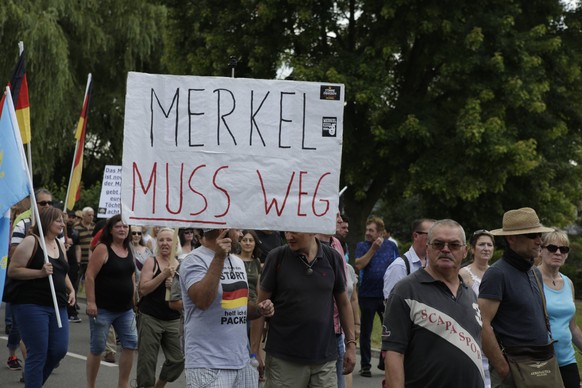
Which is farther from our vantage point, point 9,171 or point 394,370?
point 9,171

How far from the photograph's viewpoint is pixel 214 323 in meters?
6.09

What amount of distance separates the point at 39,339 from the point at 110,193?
9384 millimetres

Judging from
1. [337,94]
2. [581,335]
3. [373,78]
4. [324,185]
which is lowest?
[581,335]

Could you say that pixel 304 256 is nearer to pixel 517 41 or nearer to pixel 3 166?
pixel 3 166

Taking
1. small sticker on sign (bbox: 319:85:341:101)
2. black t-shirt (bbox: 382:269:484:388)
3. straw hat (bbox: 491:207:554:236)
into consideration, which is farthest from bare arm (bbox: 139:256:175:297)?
black t-shirt (bbox: 382:269:484:388)

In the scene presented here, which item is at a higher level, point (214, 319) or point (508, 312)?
point (508, 312)

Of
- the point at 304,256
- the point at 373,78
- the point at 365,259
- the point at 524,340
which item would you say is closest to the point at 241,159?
the point at 304,256

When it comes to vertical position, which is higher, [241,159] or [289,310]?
[241,159]

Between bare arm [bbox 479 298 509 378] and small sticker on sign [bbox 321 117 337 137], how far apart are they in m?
1.34

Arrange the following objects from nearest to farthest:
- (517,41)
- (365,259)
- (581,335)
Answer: (581,335)
(365,259)
(517,41)

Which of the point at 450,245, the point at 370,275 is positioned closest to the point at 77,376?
Result: the point at 370,275

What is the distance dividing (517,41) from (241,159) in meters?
17.0

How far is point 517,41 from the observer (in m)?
21.8

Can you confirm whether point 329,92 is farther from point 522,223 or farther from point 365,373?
point 365,373
